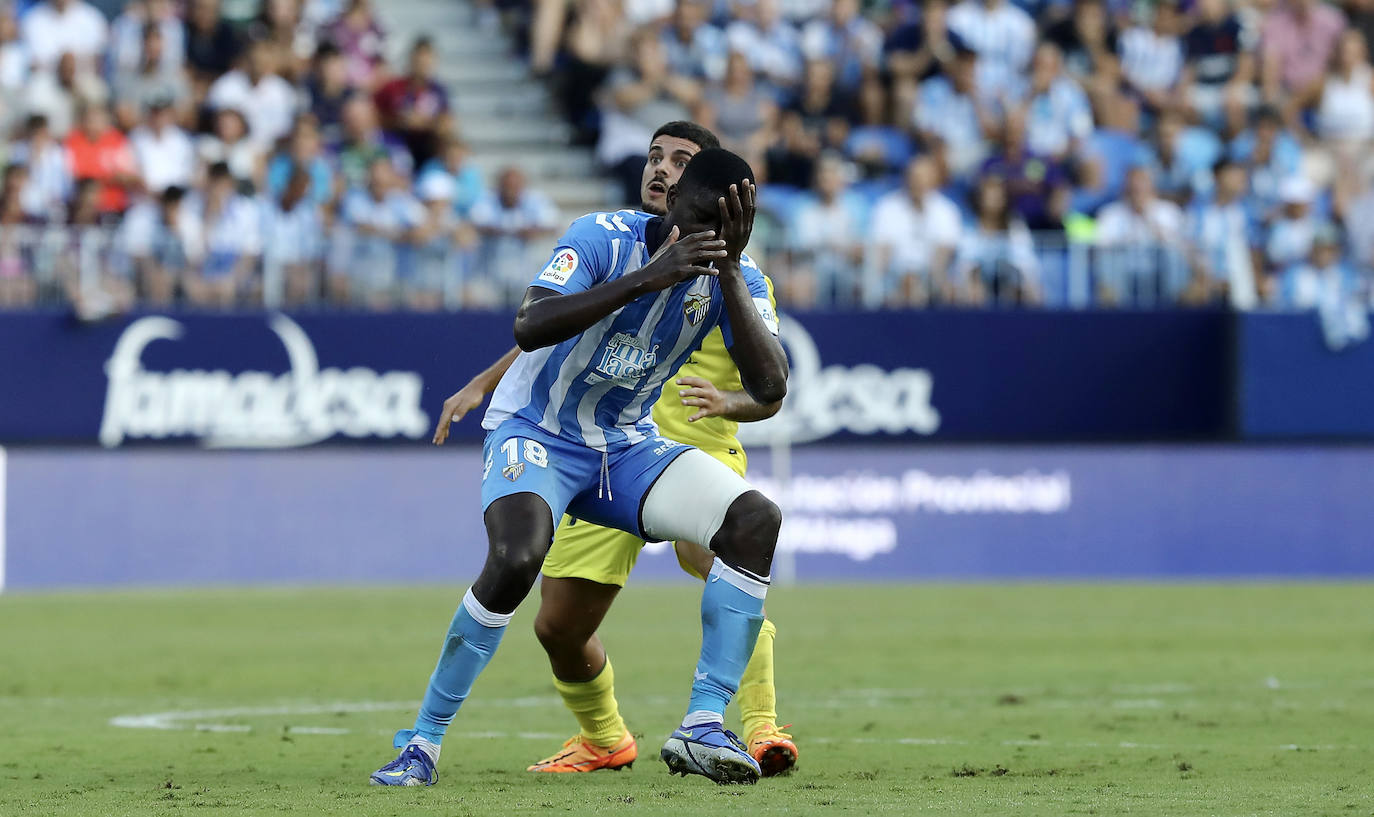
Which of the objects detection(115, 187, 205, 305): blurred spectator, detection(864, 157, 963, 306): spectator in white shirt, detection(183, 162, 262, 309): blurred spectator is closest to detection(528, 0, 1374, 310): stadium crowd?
detection(864, 157, 963, 306): spectator in white shirt

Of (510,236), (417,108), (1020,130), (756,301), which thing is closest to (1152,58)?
(1020,130)

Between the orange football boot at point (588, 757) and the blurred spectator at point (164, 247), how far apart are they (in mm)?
10267

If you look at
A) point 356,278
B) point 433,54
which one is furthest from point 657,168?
point 433,54

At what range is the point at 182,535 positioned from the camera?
1706 cm

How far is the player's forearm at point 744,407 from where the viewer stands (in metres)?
6.62

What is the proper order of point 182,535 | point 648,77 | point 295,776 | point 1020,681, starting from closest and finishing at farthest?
1. point 295,776
2. point 1020,681
3. point 182,535
4. point 648,77

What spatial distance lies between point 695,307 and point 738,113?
12.8 metres

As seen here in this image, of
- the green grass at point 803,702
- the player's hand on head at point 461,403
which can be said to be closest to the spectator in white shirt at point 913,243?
the green grass at point 803,702

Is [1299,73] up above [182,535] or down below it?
above

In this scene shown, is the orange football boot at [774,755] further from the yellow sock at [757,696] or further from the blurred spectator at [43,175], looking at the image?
the blurred spectator at [43,175]

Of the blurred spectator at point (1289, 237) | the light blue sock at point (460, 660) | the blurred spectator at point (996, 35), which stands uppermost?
the blurred spectator at point (996, 35)

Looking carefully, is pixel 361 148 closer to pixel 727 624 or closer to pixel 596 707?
pixel 596 707

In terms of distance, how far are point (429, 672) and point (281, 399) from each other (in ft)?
21.7

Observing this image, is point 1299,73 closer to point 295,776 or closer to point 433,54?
point 433,54
